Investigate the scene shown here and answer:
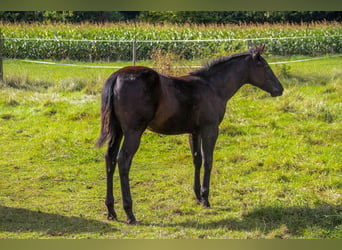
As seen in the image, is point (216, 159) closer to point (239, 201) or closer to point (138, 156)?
point (138, 156)

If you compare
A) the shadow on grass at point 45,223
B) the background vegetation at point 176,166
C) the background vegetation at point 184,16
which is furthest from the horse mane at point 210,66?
the background vegetation at point 184,16

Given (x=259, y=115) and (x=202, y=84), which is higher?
(x=202, y=84)

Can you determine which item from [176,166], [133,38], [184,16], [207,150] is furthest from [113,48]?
[207,150]

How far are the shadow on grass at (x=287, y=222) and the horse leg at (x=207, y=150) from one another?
1.90 ft

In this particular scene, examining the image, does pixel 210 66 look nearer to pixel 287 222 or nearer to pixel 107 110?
pixel 107 110

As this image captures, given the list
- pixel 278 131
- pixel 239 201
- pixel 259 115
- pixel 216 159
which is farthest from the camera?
pixel 259 115

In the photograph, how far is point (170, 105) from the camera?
633 cm

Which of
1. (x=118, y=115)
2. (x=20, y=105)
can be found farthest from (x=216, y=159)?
(x=20, y=105)

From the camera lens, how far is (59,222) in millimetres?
6305

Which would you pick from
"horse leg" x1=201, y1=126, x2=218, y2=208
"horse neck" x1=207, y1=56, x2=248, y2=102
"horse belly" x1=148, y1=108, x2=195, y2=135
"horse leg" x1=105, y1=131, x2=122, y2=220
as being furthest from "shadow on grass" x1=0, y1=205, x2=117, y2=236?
"horse neck" x1=207, y1=56, x2=248, y2=102

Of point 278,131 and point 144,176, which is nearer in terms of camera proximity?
point 144,176

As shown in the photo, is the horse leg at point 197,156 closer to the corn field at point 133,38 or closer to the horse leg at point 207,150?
the horse leg at point 207,150

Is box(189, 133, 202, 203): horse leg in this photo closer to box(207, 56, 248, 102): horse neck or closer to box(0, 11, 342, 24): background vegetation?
box(207, 56, 248, 102): horse neck

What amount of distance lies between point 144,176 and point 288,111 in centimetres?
464
